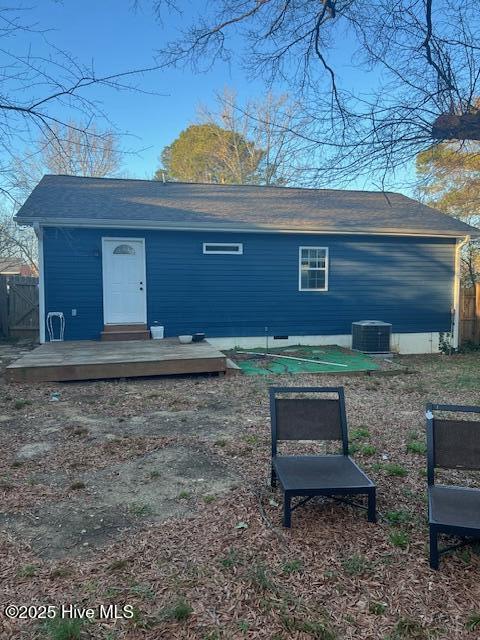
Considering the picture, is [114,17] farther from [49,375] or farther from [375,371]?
[375,371]

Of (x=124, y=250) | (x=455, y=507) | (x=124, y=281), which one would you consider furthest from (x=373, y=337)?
(x=455, y=507)

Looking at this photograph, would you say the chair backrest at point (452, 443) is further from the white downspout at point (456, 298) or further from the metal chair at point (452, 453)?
the white downspout at point (456, 298)

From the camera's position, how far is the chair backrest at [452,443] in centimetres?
257

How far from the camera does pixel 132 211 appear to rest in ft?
31.3

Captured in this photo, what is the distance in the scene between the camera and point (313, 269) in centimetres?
1045

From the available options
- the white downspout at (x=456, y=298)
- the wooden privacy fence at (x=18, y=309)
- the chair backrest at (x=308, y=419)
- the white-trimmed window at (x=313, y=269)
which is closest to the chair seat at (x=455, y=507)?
the chair backrest at (x=308, y=419)

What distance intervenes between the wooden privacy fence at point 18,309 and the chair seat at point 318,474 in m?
10.5

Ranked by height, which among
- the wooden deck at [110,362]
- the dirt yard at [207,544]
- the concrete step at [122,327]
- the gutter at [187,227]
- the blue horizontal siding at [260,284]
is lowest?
the dirt yard at [207,544]

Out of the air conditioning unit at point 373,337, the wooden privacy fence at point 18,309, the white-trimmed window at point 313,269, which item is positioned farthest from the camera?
the wooden privacy fence at point 18,309

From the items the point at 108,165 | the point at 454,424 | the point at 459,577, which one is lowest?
the point at 459,577

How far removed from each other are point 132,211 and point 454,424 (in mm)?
8268

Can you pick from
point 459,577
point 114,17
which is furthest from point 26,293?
point 459,577

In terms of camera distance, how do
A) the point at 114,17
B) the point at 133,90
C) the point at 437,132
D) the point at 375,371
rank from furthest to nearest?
the point at 375,371, the point at 114,17, the point at 133,90, the point at 437,132

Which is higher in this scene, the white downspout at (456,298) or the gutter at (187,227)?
the gutter at (187,227)
